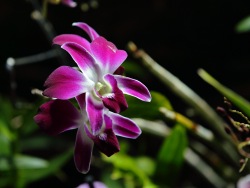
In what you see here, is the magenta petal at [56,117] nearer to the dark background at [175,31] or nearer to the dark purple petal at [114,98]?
the dark purple petal at [114,98]

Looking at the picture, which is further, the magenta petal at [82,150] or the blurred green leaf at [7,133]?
the blurred green leaf at [7,133]

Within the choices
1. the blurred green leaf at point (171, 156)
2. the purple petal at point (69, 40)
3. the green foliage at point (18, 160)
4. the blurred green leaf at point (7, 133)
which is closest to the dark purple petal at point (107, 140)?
the purple petal at point (69, 40)

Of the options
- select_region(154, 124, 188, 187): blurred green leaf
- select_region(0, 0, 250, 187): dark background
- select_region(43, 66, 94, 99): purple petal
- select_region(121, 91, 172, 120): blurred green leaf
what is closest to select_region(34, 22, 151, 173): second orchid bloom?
select_region(43, 66, 94, 99): purple petal

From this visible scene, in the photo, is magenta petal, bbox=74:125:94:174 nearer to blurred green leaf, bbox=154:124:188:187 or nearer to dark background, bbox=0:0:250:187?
blurred green leaf, bbox=154:124:188:187

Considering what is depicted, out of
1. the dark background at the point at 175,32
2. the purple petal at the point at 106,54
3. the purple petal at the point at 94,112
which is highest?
the purple petal at the point at 106,54

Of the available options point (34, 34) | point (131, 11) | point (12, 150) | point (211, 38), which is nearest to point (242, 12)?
point (211, 38)

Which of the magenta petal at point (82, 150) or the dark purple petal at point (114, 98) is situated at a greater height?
the dark purple petal at point (114, 98)

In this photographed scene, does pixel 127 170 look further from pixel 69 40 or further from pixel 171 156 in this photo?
pixel 69 40

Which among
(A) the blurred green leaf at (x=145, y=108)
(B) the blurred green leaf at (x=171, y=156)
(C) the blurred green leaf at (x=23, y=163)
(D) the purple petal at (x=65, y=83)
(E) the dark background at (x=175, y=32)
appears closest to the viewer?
(D) the purple petal at (x=65, y=83)
